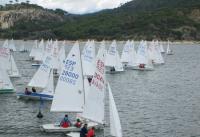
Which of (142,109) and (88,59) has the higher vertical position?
(88,59)

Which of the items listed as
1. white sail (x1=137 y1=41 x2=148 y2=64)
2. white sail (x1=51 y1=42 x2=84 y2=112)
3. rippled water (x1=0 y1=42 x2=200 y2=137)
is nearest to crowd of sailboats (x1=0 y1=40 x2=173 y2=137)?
white sail (x1=51 y1=42 x2=84 y2=112)

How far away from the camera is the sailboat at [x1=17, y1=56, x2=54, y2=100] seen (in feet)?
197

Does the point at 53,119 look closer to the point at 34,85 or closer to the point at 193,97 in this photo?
the point at 34,85

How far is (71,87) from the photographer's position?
144 feet

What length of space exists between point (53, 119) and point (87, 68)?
54.0ft

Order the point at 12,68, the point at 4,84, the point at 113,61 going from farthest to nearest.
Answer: the point at 113,61 < the point at 12,68 < the point at 4,84

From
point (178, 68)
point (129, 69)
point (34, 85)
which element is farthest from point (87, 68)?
point (178, 68)

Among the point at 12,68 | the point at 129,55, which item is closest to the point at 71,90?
the point at 12,68

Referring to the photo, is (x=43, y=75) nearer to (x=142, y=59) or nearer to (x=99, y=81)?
(x=99, y=81)

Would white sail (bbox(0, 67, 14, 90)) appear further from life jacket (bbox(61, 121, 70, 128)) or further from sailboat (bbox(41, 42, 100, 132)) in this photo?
life jacket (bbox(61, 121, 70, 128))

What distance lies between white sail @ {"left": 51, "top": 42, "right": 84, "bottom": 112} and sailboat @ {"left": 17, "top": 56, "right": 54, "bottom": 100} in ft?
46.9

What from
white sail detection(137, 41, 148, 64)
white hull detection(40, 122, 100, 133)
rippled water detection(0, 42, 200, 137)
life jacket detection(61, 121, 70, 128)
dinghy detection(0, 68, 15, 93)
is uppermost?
white sail detection(137, 41, 148, 64)

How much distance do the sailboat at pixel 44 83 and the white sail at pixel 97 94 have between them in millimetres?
21731

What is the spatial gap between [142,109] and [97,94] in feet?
76.6
